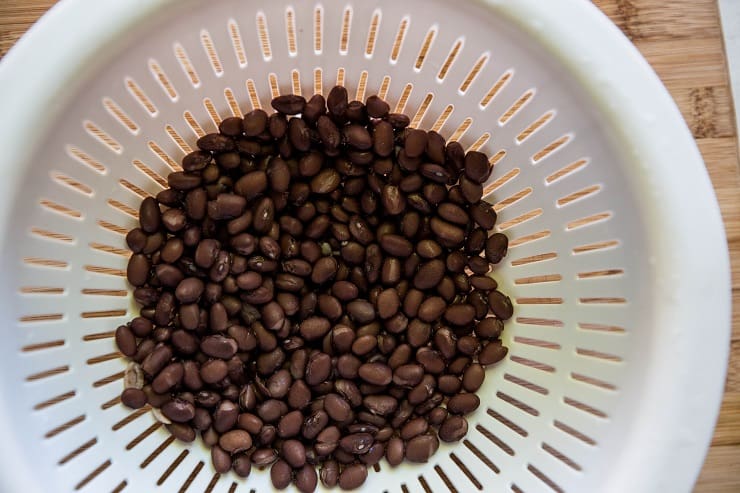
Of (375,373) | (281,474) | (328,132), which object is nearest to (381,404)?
(375,373)

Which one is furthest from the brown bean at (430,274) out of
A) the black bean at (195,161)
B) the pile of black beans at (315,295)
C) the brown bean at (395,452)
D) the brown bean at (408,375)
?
the black bean at (195,161)

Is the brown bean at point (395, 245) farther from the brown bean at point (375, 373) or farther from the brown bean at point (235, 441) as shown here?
the brown bean at point (235, 441)

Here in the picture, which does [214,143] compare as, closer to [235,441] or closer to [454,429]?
[235,441]

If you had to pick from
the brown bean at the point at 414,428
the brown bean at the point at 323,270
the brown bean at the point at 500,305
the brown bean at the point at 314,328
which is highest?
the brown bean at the point at 323,270

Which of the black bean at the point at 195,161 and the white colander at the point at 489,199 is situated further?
the black bean at the point at 195,161

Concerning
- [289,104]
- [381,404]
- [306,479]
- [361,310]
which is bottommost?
[306,479]

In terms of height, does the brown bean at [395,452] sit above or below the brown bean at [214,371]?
Result: below
